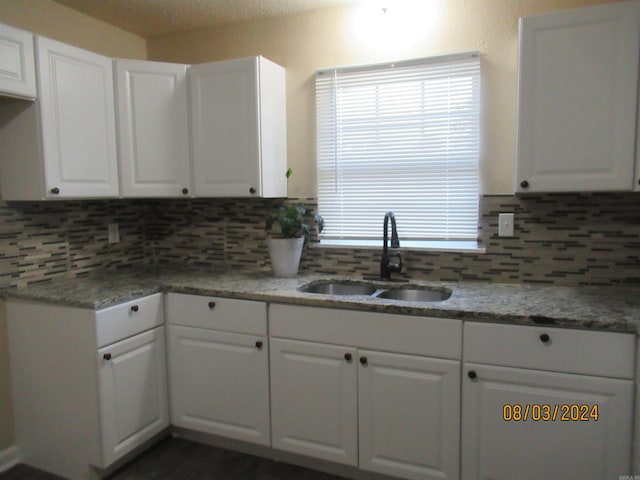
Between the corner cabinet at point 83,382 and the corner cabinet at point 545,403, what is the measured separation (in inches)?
59.3

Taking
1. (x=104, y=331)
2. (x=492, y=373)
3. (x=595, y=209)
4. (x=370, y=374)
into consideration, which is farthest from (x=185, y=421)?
(x=595, y=209)

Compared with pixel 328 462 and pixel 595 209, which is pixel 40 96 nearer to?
pixel 328 462

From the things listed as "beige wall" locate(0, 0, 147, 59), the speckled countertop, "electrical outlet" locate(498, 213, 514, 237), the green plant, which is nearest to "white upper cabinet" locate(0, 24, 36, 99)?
"beige wall" locate(0, 0, 147, 59)

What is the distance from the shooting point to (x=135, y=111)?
2.48 m

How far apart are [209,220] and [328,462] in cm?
160

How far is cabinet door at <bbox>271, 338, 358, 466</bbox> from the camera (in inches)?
79.3

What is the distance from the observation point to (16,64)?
1.96m

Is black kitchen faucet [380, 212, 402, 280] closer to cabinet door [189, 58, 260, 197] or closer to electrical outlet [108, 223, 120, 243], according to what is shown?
cabinet door [189, 58, 260, 197]

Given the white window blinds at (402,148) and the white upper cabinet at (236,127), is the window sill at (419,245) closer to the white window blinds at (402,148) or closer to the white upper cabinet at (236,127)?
the white window blinds at (402,148)

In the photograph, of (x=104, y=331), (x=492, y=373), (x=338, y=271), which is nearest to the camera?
(x=492, y=373)

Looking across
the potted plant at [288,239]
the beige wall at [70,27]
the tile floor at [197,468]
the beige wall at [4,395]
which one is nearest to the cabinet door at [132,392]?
the tile floor at [197,468]

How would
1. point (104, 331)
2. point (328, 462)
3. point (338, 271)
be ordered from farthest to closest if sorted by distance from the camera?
point (338, 271)
point (328, 462)
point (104, 331)

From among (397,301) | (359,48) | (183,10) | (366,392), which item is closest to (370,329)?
(397,301)

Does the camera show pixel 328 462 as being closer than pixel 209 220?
Yes
